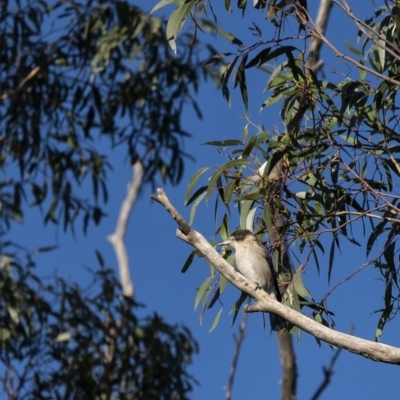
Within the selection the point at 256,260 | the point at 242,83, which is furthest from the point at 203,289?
the point at 242,83

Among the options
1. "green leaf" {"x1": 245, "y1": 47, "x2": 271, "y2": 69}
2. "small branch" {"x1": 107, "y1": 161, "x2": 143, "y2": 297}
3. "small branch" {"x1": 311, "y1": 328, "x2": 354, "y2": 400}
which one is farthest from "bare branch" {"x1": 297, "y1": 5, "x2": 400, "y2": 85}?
"small branch" {"x1": 107, "y1": 161, "x2": 143, "y2": 297}

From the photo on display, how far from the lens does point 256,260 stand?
436 cm

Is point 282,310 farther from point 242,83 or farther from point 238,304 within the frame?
point 242,83

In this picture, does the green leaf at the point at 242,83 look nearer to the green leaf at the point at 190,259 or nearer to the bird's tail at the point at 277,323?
the green leaf at the point at 190,259

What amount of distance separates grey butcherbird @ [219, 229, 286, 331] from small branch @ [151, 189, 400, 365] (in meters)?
0.53

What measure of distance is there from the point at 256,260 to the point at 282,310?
0.90 metres

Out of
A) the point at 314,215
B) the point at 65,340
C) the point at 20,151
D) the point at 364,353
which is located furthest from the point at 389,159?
the point at 20,151

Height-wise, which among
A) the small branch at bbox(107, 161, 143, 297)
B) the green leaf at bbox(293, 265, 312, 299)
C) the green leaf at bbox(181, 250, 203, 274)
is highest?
the small branch at bbox(107, 161, 143, 297)

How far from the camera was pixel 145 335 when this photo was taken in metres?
8.59

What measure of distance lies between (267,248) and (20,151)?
5051 mm

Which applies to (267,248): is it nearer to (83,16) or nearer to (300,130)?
(300,130)

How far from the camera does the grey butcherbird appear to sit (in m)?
4.21

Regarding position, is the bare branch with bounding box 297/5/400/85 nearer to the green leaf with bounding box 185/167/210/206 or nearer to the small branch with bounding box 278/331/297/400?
the green leaf with bounding box 185/167/210/206

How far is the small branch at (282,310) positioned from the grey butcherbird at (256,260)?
535mm
